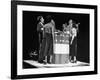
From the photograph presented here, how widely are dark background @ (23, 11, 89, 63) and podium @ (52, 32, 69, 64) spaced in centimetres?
7

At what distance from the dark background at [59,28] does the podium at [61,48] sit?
7cm

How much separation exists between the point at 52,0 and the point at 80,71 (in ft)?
1.81

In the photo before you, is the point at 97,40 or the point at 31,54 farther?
the point at 97,40

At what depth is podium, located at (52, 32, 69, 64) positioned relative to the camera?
1466 mm

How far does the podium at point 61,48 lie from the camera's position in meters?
1.47

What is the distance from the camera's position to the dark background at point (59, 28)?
54.7 inches

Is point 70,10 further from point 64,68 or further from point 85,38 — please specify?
point 64,68

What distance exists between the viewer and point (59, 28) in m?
1.47

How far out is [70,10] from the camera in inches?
58.8

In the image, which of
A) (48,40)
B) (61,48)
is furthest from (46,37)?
(61,48)

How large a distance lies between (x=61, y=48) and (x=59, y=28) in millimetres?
143

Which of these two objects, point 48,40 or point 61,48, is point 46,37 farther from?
point 61,48

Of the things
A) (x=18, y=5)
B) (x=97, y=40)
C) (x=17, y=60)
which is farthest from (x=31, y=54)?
(x=97, y=40)

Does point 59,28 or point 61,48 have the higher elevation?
point 59,28
